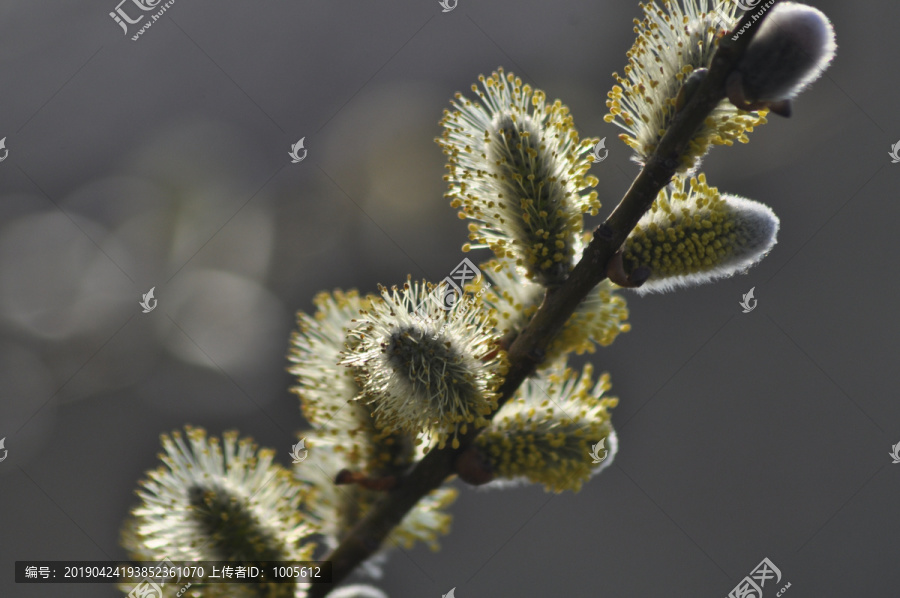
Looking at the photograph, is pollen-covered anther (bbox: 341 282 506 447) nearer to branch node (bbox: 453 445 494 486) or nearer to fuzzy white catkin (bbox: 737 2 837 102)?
branch node (bbox: 453 445 494 486)

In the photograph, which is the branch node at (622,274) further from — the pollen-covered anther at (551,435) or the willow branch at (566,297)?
the pollen-covered anther at (551,435)

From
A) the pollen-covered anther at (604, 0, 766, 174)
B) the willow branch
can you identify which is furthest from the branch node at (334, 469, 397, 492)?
the pollen-covered anther at (604, 0, 766, 174)

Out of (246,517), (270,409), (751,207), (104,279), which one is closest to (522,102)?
(751,207)

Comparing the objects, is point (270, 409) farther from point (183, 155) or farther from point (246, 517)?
point (246, 517)

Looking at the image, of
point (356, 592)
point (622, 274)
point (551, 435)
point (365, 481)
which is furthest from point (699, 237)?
point (356, 592)

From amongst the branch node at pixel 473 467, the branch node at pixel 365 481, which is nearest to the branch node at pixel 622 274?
the branch node at pixel 473 467
